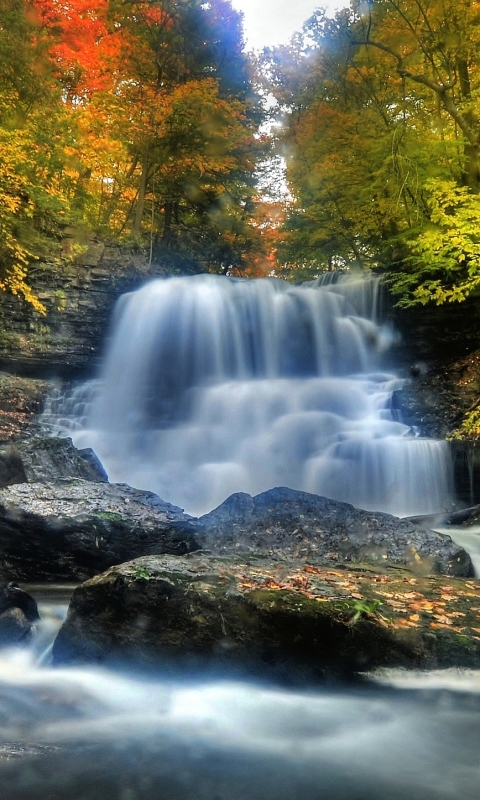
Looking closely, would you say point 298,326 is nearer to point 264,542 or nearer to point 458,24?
point 458,24

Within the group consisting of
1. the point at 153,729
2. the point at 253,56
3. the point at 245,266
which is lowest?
the point at 153,729

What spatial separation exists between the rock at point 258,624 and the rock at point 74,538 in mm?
1521

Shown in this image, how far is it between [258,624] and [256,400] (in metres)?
8.26

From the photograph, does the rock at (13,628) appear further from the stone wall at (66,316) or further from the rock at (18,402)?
the stone wall at (66,316)

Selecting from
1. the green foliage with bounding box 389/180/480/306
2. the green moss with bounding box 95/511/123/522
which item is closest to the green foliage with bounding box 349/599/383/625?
the green moss with bounding box 95/511/123/522

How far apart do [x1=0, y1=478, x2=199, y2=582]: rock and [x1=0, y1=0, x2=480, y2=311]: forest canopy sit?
6648mm

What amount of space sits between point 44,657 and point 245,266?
18888mm

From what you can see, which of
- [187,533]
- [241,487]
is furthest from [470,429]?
[187,533]

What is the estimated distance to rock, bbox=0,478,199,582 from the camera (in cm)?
555

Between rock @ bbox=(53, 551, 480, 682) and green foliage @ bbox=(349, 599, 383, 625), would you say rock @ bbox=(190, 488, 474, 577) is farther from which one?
green foliage @ bbox=(349, 599, 383, 625)

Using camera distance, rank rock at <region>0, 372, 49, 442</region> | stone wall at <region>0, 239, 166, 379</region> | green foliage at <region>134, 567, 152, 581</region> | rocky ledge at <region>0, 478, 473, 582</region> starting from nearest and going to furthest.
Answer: green foliage at <region>134, 567, 152, 581</region>, rocky ledge at <region>0, 478, 473, 582</region>, rock at <region>0, 372, 49, 442</region>, stone wall at <region>0, 239, 166, 379</region>

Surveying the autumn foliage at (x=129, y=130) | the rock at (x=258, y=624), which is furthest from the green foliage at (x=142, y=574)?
the autumn foliage at (x=129, y=130)

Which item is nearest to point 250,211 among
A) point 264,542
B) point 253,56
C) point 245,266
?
point 245,266

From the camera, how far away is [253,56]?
21.2 metres
